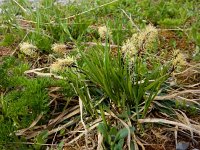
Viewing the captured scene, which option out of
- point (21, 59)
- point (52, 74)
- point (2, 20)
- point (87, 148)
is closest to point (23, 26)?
point (2, 20)

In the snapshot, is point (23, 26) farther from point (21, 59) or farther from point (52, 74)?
point (52, 74)

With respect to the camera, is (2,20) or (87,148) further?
(2,20)

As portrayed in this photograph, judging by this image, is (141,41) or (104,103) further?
(104,103)

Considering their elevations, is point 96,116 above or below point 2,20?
below

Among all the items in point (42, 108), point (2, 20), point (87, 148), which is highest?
point (2, 20)

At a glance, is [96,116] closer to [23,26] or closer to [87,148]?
[87,148]

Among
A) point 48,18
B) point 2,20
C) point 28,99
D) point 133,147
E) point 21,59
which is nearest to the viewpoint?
point 133,147

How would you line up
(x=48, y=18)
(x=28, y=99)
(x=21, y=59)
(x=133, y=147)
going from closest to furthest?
(x=133, y=147) → (x=28, y=99) → (x=21, y=59) → (x=48, y=18)

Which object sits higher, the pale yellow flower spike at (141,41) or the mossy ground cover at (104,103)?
the pale yellow flower spike at (141,41)

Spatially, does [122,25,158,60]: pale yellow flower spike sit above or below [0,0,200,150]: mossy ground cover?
above

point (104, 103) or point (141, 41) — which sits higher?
point (141, 41)
